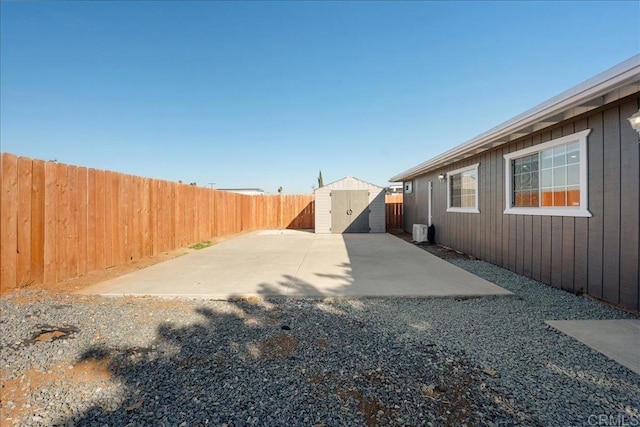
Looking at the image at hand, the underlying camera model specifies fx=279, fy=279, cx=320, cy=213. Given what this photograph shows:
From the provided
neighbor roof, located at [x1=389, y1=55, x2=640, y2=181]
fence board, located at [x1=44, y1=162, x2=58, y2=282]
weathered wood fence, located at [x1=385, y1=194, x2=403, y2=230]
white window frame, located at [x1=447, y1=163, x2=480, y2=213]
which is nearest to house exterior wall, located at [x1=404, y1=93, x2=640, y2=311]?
neighbor roof, located at [x1=389, y1=55, x2=640, y2=181]

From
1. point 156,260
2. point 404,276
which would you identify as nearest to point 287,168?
point 156,260

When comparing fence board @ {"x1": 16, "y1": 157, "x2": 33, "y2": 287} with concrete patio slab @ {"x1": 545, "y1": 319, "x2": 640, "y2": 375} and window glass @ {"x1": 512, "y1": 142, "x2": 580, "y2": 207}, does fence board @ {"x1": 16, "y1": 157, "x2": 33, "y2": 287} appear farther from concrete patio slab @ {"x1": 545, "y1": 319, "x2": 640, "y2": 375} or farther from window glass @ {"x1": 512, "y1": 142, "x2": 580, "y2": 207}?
window glass @ {"x1": 512, "y1": 142, "x2": 580, "y2": 207}

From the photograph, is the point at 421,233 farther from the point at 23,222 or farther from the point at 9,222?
the point at 9,222

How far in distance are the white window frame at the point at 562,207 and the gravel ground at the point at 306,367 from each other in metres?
1.37

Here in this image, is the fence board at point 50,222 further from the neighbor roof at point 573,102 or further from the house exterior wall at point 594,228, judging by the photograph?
the house exterior wall at point 594,228

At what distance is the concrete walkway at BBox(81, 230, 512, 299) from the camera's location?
4078 mm

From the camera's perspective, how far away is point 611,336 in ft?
8.68

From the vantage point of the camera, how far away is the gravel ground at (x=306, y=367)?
5.45ft

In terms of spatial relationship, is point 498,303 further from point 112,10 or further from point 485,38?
point 112,10

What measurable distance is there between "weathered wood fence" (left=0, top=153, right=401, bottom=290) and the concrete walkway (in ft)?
2.70

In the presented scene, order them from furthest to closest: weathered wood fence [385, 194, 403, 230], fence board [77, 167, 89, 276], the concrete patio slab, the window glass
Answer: weathered wood fence [385, 194, 403, 230]
fence board [77, 167, 89, 276]
the window glass
the concrete patio slab

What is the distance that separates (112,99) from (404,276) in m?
11.9

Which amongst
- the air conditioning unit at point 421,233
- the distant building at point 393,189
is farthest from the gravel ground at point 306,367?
the distant building at point 393,189

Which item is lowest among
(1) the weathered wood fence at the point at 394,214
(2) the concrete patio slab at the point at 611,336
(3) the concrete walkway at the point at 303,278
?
(2) the concrete patio slab at the point at 611,336
